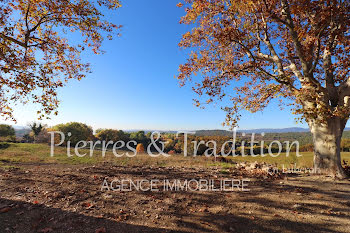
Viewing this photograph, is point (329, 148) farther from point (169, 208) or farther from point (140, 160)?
point (140, 160)

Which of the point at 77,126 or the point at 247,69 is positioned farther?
the point at 77,126

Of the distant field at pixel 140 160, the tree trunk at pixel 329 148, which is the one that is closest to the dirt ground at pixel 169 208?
the tree trunk at pixel 329 148

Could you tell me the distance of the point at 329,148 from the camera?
794 centimetres

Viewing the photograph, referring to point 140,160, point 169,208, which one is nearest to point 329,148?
point 169,208

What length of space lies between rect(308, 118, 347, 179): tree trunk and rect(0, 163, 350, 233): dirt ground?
1598 mm

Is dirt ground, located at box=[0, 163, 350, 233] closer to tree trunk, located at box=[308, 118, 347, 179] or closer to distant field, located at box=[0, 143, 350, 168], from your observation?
tree trunk, located at box=[308, 118, 347, 179]

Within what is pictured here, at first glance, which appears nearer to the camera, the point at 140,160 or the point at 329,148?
the point at 329,148

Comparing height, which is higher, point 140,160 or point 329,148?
point 329,148

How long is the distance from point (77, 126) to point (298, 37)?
58915mm

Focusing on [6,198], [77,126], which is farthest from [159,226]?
[77,126]

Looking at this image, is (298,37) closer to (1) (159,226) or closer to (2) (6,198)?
(1) (159,226)

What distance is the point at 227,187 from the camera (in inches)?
250

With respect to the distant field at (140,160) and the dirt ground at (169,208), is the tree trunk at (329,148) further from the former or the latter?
the distant field at (140,160)

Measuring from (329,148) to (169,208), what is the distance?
8018 millimetres
